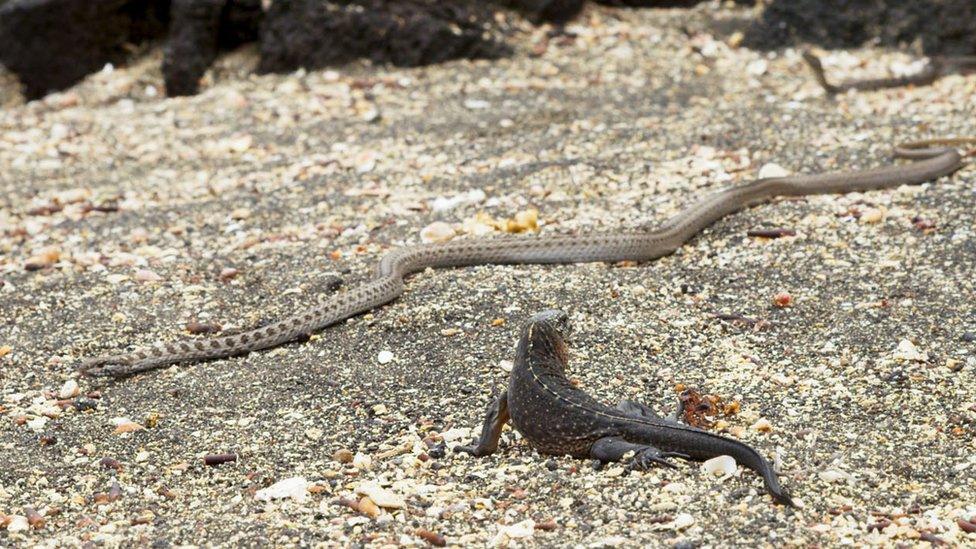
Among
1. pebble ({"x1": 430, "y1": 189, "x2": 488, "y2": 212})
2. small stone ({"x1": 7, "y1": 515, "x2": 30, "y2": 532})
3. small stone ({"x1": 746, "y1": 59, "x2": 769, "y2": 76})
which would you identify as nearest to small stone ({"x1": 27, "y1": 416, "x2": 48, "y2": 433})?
small stone ({"x1": 7, "y1": 515, "x2": 30, "y2": 532})

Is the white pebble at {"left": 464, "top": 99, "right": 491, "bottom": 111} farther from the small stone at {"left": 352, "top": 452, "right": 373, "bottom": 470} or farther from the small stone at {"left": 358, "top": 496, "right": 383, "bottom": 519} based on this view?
the small stone at {"left": 358, "top": 496, "right": 383, "bottom": 519}

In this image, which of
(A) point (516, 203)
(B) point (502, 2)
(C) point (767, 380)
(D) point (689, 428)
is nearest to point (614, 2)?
(B) point (502, 2)

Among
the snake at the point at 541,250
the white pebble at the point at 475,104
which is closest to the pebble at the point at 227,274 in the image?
the snake at the point at 541,250

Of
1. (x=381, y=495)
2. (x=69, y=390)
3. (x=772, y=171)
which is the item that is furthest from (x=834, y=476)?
(x=772, y=171)

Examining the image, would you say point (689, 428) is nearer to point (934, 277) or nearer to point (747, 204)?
point (934, 277)

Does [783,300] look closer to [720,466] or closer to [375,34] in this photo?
[720,466]

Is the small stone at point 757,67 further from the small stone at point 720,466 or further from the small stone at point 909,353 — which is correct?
the small stone at point 720,466
